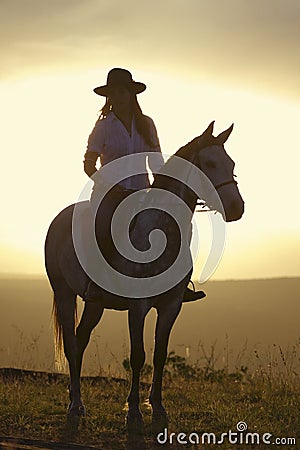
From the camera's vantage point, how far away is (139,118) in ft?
25.7

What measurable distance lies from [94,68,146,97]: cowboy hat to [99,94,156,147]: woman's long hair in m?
0.09

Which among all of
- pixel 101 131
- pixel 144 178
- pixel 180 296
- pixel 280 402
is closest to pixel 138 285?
pixel 180 296

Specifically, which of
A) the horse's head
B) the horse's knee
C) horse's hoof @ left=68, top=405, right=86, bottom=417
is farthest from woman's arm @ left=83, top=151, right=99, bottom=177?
horse's hoof @ left=68, top=405, right=86, bottom=417

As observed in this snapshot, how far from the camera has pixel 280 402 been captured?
8.09m

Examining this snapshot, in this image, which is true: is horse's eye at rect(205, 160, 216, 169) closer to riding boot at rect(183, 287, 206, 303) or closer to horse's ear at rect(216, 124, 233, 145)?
horse's ear at rect(216, 124, 233, 145)

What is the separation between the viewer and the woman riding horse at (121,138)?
25.1 feet

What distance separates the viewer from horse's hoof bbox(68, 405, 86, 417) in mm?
7645

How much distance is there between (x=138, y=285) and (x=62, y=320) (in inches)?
57.2

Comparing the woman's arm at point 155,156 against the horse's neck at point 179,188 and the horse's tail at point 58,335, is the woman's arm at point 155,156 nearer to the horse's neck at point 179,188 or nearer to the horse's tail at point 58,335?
the horse's neck at point 179,188

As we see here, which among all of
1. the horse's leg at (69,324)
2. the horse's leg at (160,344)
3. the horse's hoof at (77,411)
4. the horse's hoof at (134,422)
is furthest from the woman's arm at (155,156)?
the horse's hoof at (77,411)

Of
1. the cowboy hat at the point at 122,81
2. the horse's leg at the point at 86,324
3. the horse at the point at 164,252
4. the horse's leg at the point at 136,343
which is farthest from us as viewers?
the horse's leg at the point at 86,324

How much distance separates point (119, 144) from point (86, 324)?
211 cm

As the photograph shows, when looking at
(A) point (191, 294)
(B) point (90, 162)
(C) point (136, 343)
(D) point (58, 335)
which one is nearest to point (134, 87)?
(B) point (90, 162)

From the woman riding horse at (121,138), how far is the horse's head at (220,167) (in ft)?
2.00
